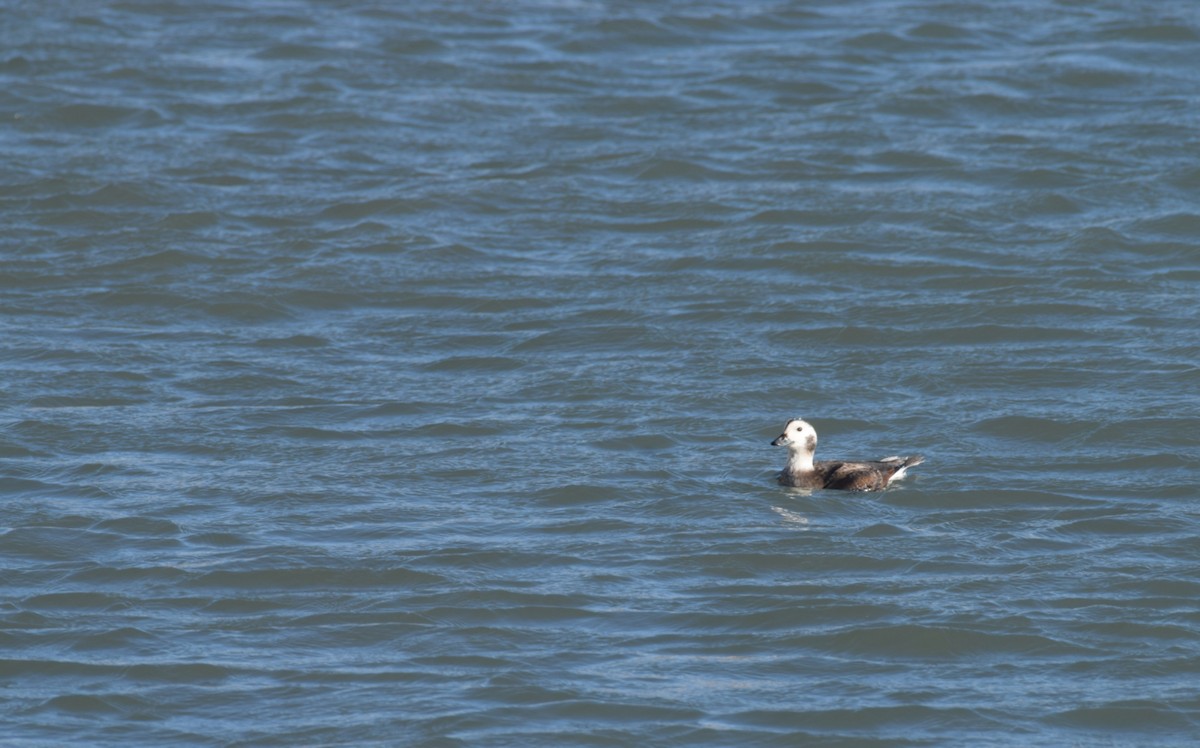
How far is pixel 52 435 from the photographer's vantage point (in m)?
12.5

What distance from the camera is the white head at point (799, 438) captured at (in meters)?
12.0


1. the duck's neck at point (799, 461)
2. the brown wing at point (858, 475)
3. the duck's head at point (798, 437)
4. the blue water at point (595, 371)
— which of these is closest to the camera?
the blue water at point (595, 371)

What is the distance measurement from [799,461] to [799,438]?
0.51 feet

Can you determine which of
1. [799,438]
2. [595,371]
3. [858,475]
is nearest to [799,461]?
[799,438]

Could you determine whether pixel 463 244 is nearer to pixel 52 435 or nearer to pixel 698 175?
pixel 698 175

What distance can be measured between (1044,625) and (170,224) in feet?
32.9

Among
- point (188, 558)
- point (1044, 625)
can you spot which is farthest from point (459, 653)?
point (1044, 625)

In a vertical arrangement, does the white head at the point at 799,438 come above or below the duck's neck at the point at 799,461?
above

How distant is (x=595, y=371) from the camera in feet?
45.5

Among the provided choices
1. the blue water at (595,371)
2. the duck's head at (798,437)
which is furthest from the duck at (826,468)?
the blue water at (595,371)

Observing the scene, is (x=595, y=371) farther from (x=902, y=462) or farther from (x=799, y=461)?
(x=902, y=462)

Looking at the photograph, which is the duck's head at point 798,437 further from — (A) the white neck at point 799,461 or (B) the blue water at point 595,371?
(B) the blue water at point 595,371

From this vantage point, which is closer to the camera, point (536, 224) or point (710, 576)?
point (710, 576)

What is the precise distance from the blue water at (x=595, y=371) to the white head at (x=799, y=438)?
0.28 meters
